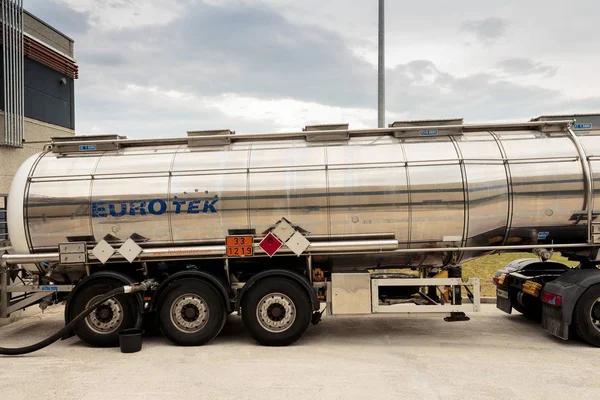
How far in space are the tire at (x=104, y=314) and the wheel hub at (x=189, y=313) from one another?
0.64 metres

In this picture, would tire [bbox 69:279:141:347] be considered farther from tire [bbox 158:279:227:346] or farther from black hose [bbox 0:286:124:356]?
tire [bbox 158:279:227:346]

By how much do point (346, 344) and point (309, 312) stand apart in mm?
785

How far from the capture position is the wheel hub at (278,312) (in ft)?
23.4

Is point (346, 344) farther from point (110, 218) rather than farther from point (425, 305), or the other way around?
point (110, 218)

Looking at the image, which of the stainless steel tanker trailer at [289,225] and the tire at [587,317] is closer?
the tire at [587,317]

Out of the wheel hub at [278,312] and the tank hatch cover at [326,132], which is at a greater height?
the tank hatch cover at [326,132]

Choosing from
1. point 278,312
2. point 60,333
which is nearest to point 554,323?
point 278,312

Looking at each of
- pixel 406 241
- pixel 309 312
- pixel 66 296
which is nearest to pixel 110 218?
pixel 66 296

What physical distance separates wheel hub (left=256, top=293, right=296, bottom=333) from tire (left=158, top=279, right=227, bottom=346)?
640 mm

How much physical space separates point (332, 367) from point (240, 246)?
7.52 ft

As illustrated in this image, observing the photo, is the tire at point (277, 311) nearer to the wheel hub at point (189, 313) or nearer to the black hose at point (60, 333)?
the wheel hub at point (189, 313)

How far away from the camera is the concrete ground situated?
5289 mm

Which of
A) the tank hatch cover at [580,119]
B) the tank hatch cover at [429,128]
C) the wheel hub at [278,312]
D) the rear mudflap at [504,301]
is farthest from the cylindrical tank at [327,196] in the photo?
the rear mudflap at [504,301]

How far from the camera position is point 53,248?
737cm
